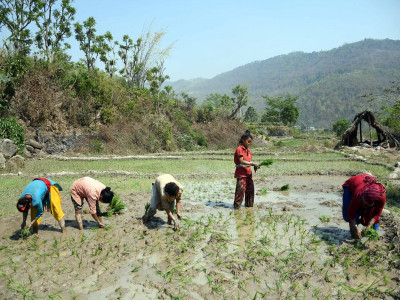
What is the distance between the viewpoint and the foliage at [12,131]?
14812 millimetres

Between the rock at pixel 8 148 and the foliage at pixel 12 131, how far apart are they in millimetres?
1105

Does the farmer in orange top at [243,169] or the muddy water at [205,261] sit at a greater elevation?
the farmer in orange top at [243,169]

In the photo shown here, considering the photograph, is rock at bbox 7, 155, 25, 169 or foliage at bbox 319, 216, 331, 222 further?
rock at bbox 7, 155, 25, 169

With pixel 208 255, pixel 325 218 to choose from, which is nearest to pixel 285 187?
pixel 325 218

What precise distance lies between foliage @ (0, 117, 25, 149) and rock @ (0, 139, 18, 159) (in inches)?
43.5

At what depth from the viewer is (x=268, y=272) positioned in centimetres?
428

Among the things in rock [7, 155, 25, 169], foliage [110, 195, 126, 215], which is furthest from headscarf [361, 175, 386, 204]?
rock [7, 155, 25, 169]

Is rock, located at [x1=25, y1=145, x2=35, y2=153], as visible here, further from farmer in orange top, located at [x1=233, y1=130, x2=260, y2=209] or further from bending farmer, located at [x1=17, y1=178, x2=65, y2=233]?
farmer in orange top, located at [x1=233, y1=130, x2=260, y2=209]

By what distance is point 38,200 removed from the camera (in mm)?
5207

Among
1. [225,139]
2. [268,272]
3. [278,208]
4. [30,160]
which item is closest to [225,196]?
[278,208]

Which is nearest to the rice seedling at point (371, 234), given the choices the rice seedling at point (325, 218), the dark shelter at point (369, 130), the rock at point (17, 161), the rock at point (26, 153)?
the rice seedling at point (325, 218)

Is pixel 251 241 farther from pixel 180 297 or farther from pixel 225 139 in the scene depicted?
pixel 225 139

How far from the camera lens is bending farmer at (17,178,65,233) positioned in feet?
16.9

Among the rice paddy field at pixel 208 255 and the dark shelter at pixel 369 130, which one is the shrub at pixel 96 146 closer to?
the rice paddy field at pixel 208 255
